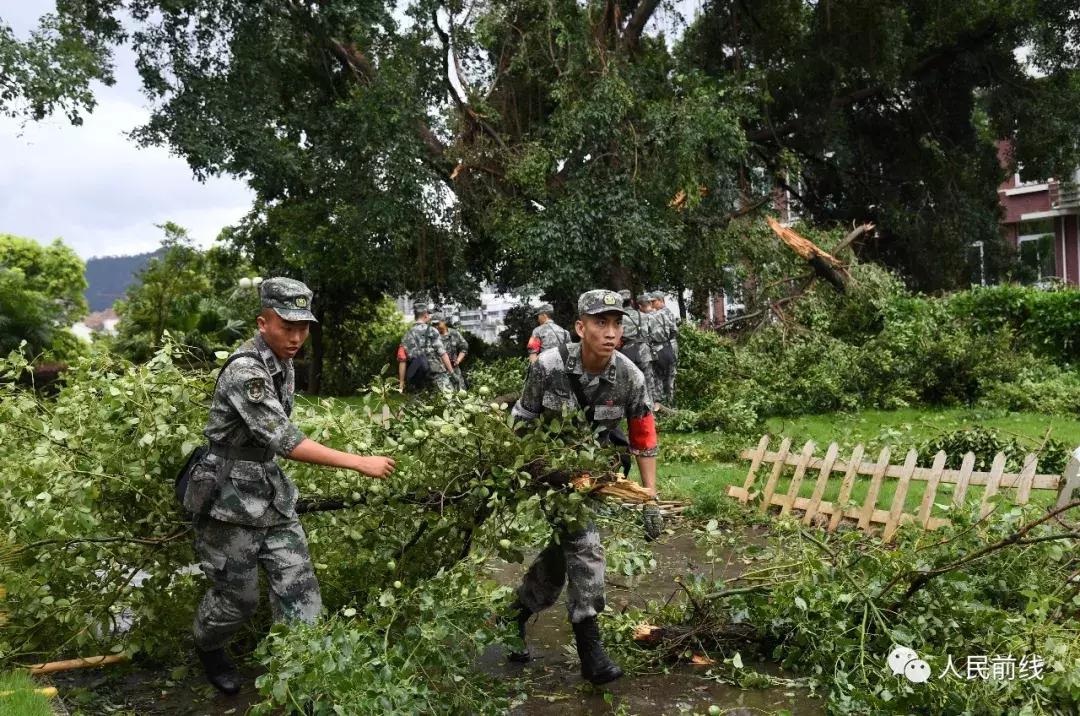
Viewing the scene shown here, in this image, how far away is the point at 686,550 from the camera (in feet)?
25.9

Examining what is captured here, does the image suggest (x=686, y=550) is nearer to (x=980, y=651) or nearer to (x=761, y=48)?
(x=980, y=651)

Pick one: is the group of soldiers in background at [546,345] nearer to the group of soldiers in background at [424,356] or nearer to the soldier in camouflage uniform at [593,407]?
the group of soldiers in background at [424,356]

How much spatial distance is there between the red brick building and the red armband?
2940 centimetres

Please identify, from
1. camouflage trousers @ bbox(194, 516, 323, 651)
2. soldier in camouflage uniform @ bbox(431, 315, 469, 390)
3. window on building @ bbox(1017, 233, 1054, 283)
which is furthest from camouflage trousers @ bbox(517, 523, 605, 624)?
window on building @ bbox(1017, 233, 1054, 283)

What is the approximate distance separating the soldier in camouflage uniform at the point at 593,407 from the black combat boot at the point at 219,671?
1500 millimetres

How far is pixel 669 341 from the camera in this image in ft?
48.9

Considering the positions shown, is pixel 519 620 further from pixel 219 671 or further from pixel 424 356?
pixel 424 356

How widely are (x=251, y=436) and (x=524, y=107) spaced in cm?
1597

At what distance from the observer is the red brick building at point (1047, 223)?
104 ft

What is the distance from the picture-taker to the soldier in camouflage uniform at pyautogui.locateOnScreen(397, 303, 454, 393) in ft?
49.5

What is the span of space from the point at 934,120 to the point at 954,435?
713 inches

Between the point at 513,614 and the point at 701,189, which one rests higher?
the point at 701,189

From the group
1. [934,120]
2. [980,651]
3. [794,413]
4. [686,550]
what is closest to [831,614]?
[980,651]

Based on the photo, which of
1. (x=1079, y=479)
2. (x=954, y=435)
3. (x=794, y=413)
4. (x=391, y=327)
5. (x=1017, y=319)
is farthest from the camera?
(x=391, y=327)
